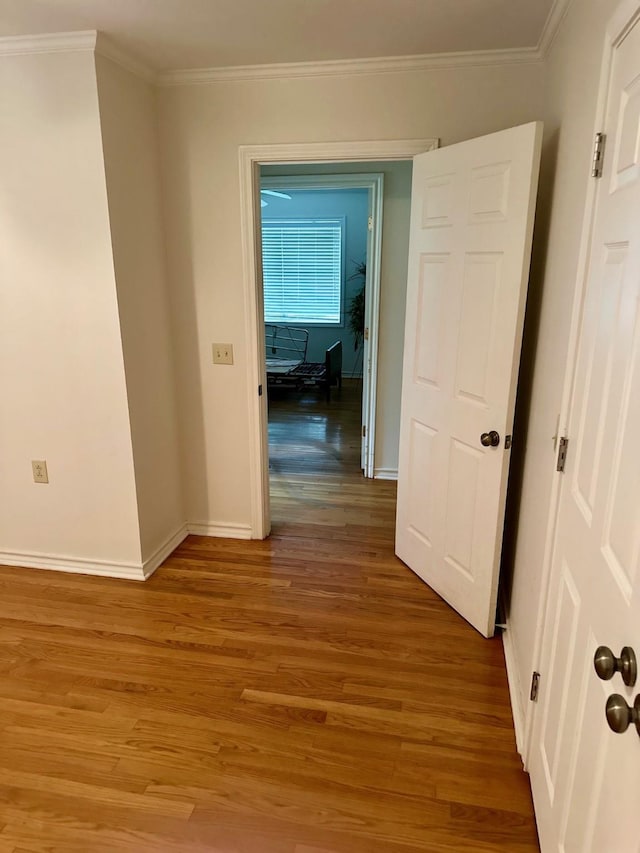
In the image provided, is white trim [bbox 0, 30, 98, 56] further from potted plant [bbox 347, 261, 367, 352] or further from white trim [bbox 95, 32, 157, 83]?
potted plant [bbox 347, 261, 367, 352]

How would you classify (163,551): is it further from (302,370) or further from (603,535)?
(302,370)

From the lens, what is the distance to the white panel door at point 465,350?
6.76 feet

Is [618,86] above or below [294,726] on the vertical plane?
above

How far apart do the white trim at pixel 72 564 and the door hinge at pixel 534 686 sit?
1946 mm

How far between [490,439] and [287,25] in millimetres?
1801

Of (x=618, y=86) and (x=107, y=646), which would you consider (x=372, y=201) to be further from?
(x=107, y=646)

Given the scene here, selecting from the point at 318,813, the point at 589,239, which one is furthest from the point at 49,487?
the point at 589,239

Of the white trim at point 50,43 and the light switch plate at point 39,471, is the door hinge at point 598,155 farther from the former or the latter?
the light switch plate at point 39,471

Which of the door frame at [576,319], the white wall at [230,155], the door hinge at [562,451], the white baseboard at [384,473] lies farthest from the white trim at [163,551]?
the door hinge at [562,451]

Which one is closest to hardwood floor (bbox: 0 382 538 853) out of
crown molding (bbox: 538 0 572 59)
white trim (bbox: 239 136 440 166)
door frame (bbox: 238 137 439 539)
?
door frame (bbox: 238 137 439 539)

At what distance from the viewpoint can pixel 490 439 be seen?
222cm

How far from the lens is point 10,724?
1.94 m

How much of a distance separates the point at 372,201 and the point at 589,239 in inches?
108

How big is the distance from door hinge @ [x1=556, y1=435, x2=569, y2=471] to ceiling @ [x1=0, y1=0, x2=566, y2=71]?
5.23 feet
